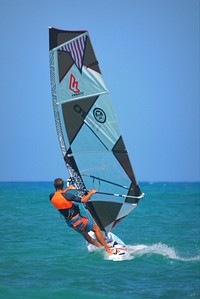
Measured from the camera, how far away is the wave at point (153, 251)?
11727 millimetres

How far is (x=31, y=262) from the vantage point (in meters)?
11.3

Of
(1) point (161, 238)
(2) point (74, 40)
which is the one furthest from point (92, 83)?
(1) point (161, 238)

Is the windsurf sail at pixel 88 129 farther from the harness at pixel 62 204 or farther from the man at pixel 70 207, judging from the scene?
the harness at pixel 62 204

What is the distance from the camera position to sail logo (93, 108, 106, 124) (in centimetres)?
1133

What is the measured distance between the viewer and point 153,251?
12289mm

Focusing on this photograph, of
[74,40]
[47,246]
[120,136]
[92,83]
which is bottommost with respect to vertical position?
[47,246]

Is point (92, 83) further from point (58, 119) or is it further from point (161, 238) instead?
point (161, 238)

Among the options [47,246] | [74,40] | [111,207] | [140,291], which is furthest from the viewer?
[47,246]

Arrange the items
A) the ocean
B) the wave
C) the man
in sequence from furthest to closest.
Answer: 1. the wave
2. the man
3. the ocean

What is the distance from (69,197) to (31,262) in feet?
5.54

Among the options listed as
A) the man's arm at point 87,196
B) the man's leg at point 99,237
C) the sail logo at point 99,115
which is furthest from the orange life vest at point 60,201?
the sail logo at point 99,115

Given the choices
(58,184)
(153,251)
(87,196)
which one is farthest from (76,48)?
(153,251)

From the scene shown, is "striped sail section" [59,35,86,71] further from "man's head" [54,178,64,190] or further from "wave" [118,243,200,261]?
"wave" [118,243,200,261]

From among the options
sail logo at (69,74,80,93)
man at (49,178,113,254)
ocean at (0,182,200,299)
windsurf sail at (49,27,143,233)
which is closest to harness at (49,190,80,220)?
man at (49,178,113,254)
